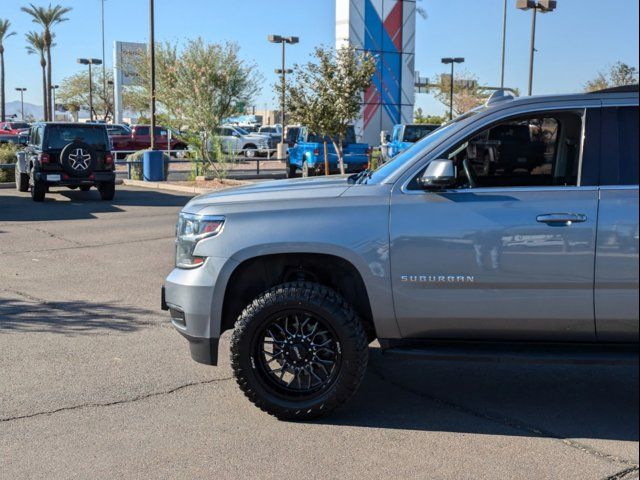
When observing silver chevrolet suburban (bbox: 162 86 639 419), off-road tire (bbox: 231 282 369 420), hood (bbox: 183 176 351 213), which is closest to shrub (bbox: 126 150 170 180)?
hood (bbox: 183 176 351 213)

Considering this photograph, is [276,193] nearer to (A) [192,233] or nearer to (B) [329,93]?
(A) [192,233]

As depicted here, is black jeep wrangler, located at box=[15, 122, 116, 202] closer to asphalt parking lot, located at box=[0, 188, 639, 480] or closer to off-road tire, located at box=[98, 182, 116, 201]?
off-road tire, located at box=[98, 182, 116, 201]

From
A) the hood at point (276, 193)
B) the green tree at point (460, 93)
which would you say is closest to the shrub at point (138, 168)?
the hood at point (276, 193)

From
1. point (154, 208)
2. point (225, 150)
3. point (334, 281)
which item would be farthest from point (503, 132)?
point (225, 150)

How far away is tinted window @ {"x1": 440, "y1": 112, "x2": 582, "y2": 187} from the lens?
485 cm

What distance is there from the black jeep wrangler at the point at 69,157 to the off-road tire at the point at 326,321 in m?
14.3

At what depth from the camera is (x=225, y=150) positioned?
2541cm

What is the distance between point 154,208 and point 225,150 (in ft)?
26.8

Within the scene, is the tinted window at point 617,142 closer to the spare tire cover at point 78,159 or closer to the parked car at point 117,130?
the spare tire cover at point 78,159

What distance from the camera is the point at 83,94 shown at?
8238 cm

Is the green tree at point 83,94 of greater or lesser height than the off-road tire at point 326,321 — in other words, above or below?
above

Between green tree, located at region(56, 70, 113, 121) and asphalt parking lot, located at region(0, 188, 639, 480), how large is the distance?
77.4 metres

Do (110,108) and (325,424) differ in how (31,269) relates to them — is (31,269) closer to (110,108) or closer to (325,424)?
(325,424)

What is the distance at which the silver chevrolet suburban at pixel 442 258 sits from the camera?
4535mm
